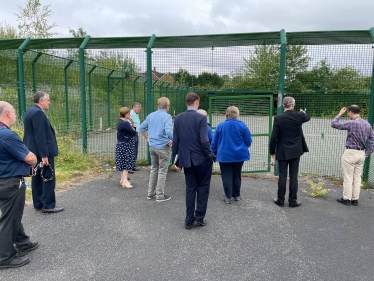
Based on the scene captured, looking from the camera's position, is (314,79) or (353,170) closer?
(353,170)

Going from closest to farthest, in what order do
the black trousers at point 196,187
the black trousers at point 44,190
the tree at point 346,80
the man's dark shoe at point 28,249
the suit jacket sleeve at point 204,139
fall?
the man's dark shoe at point 28,249, the suit jacket sleeve at point 204,139, the black trousers at point 196,187, the black trousers at point 44,190, the tree at point 346,80

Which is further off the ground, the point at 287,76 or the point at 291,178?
the point at 287,76

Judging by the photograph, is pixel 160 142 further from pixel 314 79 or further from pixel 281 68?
pixel 314 79

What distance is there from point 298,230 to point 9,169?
12.2 ft

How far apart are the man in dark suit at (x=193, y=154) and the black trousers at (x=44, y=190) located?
195 cm

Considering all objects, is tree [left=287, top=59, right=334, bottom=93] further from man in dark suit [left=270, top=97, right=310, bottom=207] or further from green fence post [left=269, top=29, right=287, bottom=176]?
man in dark suit [left=270, top=97, right=310, bottom=207]

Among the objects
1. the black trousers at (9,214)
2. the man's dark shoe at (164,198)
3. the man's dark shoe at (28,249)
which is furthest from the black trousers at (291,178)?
the black trousers at (9,214)

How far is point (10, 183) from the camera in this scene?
3152 millimetres

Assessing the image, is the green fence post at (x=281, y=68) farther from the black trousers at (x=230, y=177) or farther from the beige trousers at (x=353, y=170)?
the black trousers at (x=230, y=177)

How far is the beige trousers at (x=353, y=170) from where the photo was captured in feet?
16.6

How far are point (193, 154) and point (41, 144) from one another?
2163mm

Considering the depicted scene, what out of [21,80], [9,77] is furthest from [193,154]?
[9,77]

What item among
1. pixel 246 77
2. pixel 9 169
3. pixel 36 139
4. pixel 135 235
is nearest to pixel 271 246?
pixel 135 235

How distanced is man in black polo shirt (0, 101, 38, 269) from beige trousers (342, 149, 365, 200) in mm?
4805
